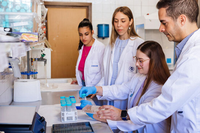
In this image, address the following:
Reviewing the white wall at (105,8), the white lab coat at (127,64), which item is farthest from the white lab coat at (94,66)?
the white wall at (105,8)

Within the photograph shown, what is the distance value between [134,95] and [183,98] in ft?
1.89

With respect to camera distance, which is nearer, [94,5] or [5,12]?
[5,12]

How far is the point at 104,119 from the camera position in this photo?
1289mm

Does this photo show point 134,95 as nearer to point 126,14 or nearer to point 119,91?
point 119,91

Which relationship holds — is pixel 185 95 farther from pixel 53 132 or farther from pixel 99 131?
pixel 53 132

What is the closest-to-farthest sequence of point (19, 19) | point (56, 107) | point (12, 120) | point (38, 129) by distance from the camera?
point (12, 120)
point (38, 129)
point (19, 19)
point (56, 107)

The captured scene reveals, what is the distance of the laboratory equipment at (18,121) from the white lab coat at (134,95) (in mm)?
468

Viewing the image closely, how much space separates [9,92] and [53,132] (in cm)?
78

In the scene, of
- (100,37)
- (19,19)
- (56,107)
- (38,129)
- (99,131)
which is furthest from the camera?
(100,37)

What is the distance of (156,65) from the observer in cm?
141

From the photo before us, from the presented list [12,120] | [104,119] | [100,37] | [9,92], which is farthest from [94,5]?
[12,120]

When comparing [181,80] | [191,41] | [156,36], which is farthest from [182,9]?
[156,36]

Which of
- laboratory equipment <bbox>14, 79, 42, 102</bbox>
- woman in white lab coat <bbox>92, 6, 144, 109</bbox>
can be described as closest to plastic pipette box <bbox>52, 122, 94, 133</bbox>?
laboratory equipment <bbox>14, 79, 42, 102</bbox>

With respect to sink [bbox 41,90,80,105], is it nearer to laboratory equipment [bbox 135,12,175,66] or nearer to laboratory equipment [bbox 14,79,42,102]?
laboratory equipment [bbox 14,79,42,102]
